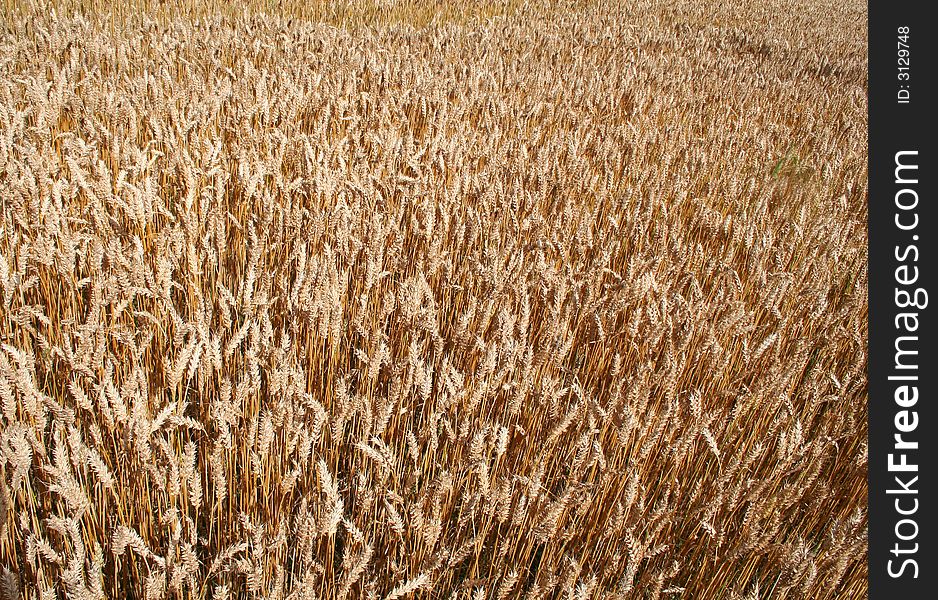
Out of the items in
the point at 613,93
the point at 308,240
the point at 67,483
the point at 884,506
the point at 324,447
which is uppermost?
the point at 613,93

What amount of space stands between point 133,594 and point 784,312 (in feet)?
5.27

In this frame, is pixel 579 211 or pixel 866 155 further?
pixel 866 155

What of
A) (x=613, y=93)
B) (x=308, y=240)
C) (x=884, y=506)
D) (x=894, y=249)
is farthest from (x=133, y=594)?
(x=613, y=93)

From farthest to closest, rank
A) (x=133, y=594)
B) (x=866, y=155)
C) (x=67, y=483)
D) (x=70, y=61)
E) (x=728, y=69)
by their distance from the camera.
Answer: (x=728, y=69)
(x=866, y=155)
(x=70, y=61)
(x=133, y=594)
(x=67, y=483)

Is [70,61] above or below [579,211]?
above

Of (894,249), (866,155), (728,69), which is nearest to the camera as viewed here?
(894,249)

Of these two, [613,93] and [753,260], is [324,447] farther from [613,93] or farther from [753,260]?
[613,93]

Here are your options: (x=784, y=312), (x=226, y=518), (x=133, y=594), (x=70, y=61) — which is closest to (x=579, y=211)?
(x=784, y=312)

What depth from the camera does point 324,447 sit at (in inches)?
45.1

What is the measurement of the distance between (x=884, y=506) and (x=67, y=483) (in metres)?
1.35

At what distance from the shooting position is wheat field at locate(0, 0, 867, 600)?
946 mm

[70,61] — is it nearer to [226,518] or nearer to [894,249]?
[226,518]

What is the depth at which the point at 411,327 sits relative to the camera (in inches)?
52.1

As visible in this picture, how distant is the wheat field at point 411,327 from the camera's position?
3.10 feet
